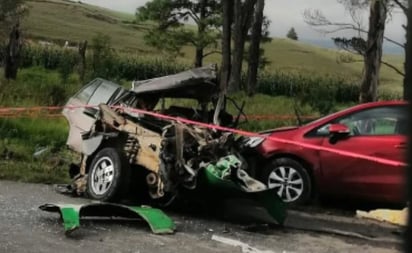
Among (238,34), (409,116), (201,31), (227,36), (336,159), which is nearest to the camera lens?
(409,116)

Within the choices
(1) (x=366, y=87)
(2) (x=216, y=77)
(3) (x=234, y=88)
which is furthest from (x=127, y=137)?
(3) (x=234, y=88)

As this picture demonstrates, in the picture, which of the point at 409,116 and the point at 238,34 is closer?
the point at 409,116

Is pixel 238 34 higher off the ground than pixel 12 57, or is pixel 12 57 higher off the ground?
pixel 238 34

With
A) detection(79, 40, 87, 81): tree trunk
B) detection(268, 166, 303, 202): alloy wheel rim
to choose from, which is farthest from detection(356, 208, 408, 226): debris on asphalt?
detection(79, 40, 87, 81): tree trunk

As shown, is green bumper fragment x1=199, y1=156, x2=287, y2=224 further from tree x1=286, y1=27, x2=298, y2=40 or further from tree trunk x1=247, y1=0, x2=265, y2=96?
tree x1=286, y1=27, x2=298, y2=40

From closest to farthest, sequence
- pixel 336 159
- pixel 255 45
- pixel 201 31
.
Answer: pixel 336 159 → pixel 255 45 → pixel 201 31

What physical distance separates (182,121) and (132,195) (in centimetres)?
103

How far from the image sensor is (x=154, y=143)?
8570 mm

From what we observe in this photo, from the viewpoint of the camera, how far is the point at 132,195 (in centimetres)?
905

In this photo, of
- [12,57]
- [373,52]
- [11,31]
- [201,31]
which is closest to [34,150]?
[373,52]

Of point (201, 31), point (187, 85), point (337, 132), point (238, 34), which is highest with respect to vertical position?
point (201, 31)

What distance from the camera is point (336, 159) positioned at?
953 centimetres

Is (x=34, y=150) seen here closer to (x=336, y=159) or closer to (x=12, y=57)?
(x=336, y=159)

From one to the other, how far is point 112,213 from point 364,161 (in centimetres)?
320
